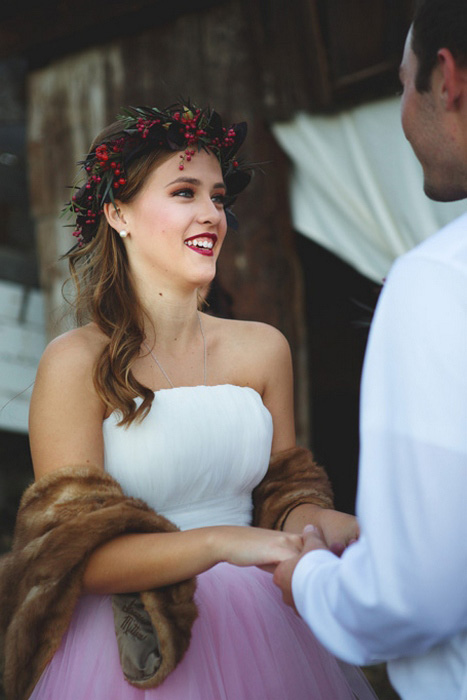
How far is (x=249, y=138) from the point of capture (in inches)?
179

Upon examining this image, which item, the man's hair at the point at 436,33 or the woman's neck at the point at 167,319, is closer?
the man's hair at the point at 436,33

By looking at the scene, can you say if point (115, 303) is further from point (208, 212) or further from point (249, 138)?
point (249, 138)

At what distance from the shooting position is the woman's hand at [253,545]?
5.89 ft

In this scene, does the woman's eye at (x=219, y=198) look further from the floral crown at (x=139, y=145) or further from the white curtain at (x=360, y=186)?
the white curtain at (x=360, y=186)

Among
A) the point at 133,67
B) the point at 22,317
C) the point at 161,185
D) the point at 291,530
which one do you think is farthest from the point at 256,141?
the point at 291,530

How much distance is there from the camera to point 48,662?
204cm

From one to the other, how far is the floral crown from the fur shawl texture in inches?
36.1

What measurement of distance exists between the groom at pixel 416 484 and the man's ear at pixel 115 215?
52.0 inches

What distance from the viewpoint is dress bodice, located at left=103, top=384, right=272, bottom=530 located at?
221 cm

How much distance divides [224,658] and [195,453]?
538mm

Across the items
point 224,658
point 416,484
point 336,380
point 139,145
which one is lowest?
point 336,380

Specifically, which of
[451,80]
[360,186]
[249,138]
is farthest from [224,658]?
[249,138]

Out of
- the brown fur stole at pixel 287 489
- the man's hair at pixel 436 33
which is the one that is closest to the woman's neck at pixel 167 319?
the brown fur stole at pixel 287 489

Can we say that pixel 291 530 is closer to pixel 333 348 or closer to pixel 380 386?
pixel 380 386
